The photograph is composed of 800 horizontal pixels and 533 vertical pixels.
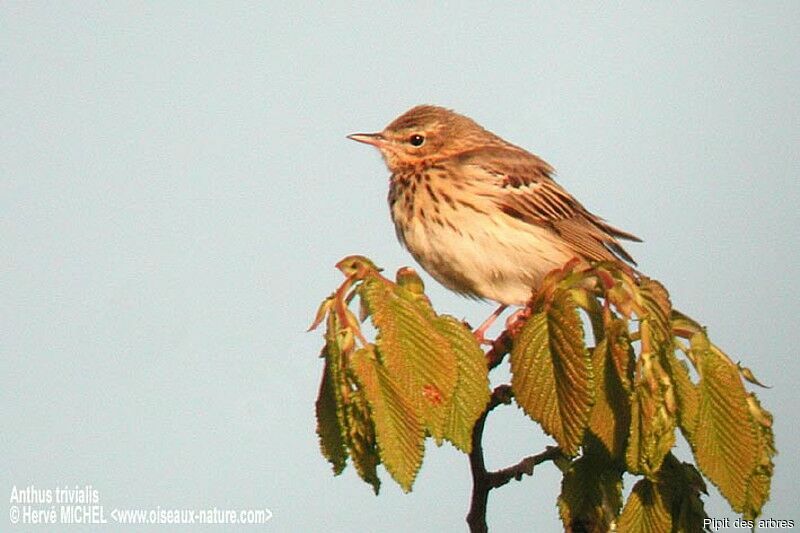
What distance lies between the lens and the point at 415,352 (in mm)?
3355

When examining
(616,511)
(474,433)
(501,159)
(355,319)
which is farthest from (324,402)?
(501,159)

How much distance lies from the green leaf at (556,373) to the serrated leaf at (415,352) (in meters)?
0.21

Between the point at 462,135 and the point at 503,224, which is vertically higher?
the point at 462,135

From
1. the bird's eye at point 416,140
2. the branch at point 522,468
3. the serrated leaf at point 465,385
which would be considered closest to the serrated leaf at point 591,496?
the branch at point 522,468

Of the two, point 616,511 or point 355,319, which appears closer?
point 355,319

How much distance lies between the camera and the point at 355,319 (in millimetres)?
3432

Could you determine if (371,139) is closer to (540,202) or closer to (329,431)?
(540,202)

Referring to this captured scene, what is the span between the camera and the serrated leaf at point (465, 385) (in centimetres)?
338

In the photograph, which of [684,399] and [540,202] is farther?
[540,202]

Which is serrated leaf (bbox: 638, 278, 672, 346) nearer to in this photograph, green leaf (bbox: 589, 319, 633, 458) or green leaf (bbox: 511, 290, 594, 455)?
green leaf (bbox: 589, 319, 633, 458)

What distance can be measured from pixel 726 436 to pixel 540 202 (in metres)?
4.11

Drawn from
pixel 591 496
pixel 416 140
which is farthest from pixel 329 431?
pixel 416 140

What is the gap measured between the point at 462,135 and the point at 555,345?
4729mm

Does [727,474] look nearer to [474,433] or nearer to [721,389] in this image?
[721,389]
